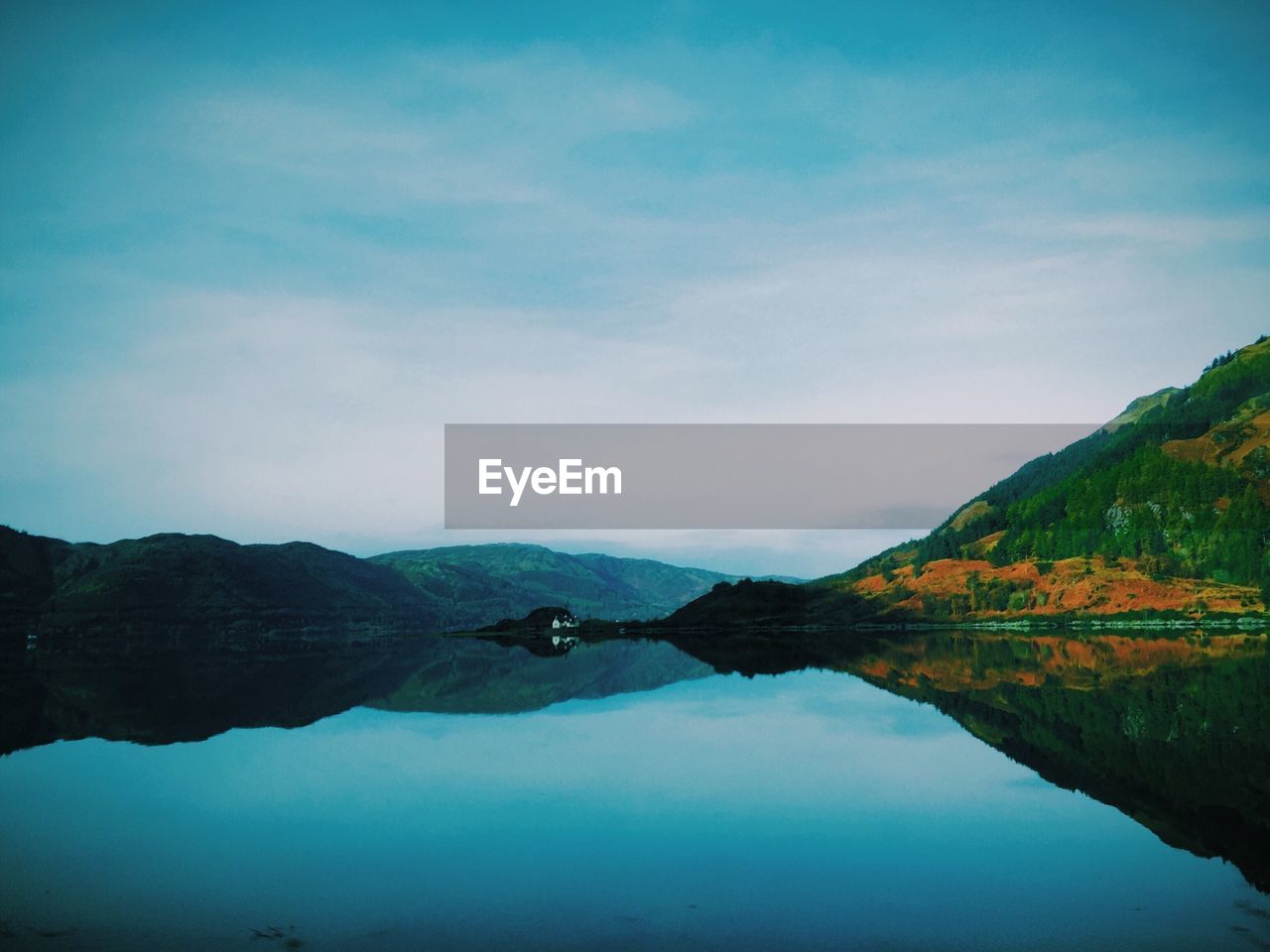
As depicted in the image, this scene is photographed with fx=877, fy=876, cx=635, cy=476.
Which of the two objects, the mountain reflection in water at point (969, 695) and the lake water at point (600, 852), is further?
the mountain reflection in water at point (969, 695)

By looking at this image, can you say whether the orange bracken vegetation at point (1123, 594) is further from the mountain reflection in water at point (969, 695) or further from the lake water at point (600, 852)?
the lake water at point (600, 852)

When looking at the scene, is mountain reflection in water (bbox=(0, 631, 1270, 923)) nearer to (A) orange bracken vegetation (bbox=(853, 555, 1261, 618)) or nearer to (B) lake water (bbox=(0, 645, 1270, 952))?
(B) lake water (bbox=(0, 645, 1270, 952))

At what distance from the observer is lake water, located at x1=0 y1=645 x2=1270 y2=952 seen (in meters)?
17.6

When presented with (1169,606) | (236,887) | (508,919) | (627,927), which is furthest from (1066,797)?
(1169,606)

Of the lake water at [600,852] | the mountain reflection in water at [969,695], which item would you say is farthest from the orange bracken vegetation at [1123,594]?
the lake water at [600,852]

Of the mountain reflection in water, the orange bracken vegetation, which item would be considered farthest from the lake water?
the orange bracken vegetation

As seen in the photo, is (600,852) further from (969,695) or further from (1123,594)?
(1123,594)

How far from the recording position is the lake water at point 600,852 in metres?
17.6

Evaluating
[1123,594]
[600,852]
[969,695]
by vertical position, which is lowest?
[969,695]

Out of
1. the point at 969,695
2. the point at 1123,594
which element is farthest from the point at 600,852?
the point at 1123,594

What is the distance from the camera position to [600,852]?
23422 mm

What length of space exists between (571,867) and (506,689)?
175 feet

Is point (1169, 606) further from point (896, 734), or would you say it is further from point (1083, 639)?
point (896, 734)

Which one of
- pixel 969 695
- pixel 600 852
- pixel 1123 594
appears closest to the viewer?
pixel 600 852
